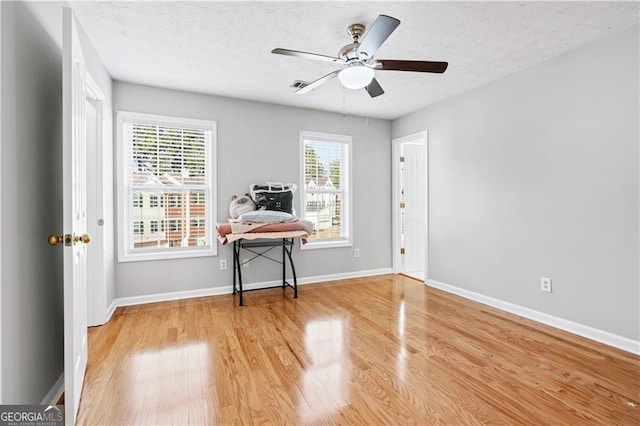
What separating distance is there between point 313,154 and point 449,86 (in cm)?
193

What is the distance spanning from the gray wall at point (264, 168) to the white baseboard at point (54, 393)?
1.66 m

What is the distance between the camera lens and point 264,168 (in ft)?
13.2

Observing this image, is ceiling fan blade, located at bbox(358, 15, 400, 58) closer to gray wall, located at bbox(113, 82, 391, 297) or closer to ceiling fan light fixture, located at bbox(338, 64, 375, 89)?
ceiling fan light fixture, located at bbox(338, 64, 375, 89)

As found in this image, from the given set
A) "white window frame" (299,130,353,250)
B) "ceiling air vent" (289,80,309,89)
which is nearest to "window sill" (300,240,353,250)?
"white window frame" (299,130,353,250)

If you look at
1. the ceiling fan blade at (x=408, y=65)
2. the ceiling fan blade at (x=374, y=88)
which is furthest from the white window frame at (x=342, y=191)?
the ceiling fan blade at (x=408, y=65)

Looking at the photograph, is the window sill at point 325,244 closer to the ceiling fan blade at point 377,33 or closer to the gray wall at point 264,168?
the gray wall at point 264,168

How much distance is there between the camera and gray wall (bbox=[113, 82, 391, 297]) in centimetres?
347

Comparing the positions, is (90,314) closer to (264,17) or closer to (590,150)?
(264,17)

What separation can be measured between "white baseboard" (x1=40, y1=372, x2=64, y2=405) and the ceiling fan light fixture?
2631 millimetres

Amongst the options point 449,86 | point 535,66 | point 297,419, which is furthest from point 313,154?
point 297,419

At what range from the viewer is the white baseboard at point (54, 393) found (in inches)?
65.7

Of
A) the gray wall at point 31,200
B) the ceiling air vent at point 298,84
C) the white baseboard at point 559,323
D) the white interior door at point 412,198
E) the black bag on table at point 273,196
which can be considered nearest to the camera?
the gray wall at point 31,200

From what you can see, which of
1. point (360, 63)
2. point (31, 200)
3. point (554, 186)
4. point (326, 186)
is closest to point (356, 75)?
point (360, 63)

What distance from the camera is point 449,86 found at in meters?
3.48
